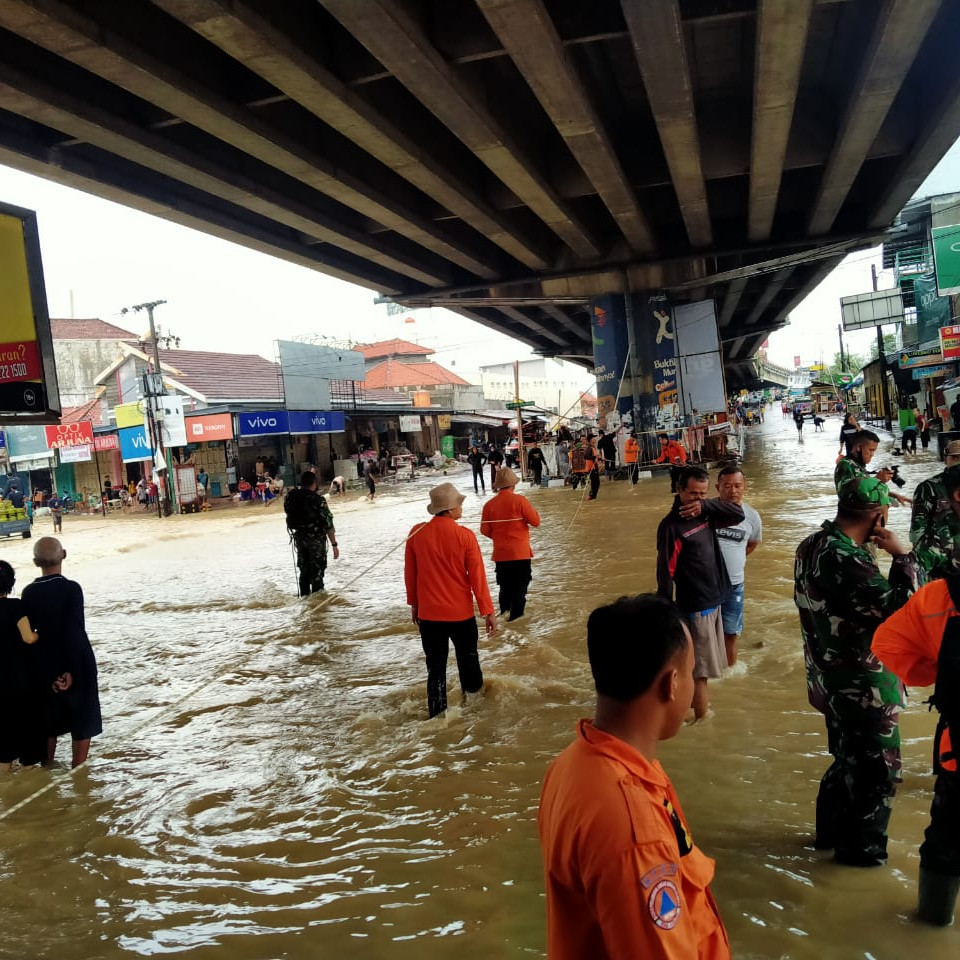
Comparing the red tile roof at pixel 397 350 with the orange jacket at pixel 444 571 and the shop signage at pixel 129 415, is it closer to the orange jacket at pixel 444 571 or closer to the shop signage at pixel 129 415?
the shop signage at pixel 129 415

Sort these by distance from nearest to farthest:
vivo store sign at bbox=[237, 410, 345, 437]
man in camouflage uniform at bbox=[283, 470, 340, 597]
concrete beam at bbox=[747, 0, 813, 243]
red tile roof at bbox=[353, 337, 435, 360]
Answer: concrete beam at bbox=[747, 0, 813, 243] < man in camouflage uniform at bbox=[283, 470, 340, 597] < vivo store sign at bbox=[237, 410, 345, 437] < red tile roof at bbox=[353, 337, 435, 360]

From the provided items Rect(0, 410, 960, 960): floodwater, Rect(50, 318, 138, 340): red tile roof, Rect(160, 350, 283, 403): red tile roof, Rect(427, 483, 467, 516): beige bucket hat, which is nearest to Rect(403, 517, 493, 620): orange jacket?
Rect(427, 483, 467, 516): beige bucket hat

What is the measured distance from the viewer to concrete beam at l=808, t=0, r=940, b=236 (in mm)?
9773

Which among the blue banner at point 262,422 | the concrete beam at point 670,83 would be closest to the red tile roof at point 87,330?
the blue banner at point 262,422

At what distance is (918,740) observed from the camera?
15.1 ft

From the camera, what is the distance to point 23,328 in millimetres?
4852

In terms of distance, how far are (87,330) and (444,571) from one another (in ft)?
172

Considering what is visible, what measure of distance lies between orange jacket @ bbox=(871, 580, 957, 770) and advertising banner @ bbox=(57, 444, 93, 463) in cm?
4013

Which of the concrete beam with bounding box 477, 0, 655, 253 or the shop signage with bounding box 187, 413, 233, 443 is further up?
the concrete beam with bounding box 477, 0, 655, 253

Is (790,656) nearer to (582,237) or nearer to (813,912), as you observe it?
(813,912)

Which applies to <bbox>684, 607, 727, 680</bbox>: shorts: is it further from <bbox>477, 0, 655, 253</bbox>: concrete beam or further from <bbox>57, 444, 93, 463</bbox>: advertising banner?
<bbox>57, 444, 93, 463</bbox>: advertising banner

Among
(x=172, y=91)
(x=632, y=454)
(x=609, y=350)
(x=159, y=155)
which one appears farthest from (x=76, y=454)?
(x=172, y=91)

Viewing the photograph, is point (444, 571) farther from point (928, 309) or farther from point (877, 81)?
point (928, 309)

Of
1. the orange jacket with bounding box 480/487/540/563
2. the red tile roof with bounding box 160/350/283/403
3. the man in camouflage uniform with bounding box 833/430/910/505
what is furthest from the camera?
the red tile roof with bounding box 160/350/283/403
